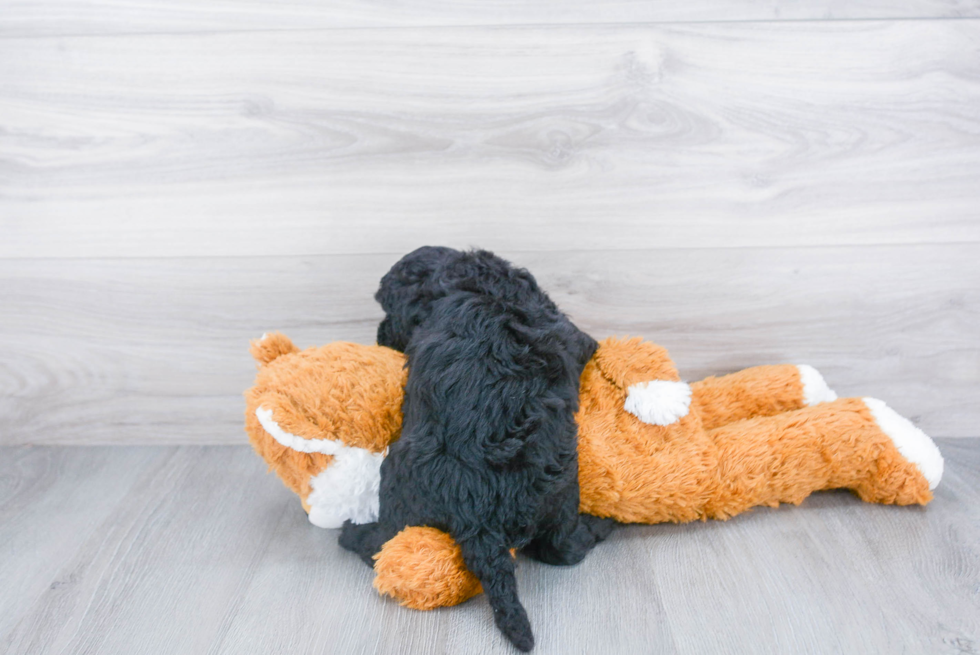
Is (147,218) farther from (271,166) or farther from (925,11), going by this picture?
(925,11)

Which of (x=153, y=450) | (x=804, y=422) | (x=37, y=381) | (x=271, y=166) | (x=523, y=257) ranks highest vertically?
(x=271, y=166)

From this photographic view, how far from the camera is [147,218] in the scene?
3.39 ft

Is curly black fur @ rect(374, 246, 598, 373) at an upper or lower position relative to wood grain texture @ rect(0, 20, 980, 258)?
lower

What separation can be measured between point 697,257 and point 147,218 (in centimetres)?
84

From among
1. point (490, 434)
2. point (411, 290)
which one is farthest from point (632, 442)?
point (411, 290)

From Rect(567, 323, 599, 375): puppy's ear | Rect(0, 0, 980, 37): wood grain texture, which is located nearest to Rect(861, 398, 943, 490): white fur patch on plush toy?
Rect(567, 323, 599, 375): puppy's ear

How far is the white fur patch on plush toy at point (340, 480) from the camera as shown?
0.79 metres

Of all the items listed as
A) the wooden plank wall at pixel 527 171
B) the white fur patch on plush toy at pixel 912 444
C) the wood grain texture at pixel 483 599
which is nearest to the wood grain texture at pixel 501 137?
the wooden plank wall at pixel 527 171

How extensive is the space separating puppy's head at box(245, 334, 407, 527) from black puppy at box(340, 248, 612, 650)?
0.04 meters

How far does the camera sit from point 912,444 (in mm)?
883

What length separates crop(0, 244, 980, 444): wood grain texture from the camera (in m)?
1.02

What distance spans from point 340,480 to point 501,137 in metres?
0.53

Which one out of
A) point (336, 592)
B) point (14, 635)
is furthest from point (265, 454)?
point (14, 635)

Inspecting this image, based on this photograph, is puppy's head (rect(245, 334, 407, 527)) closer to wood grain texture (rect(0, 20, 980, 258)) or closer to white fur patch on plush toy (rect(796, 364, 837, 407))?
wood grain texture (rect(0, 20, 980, 258))
